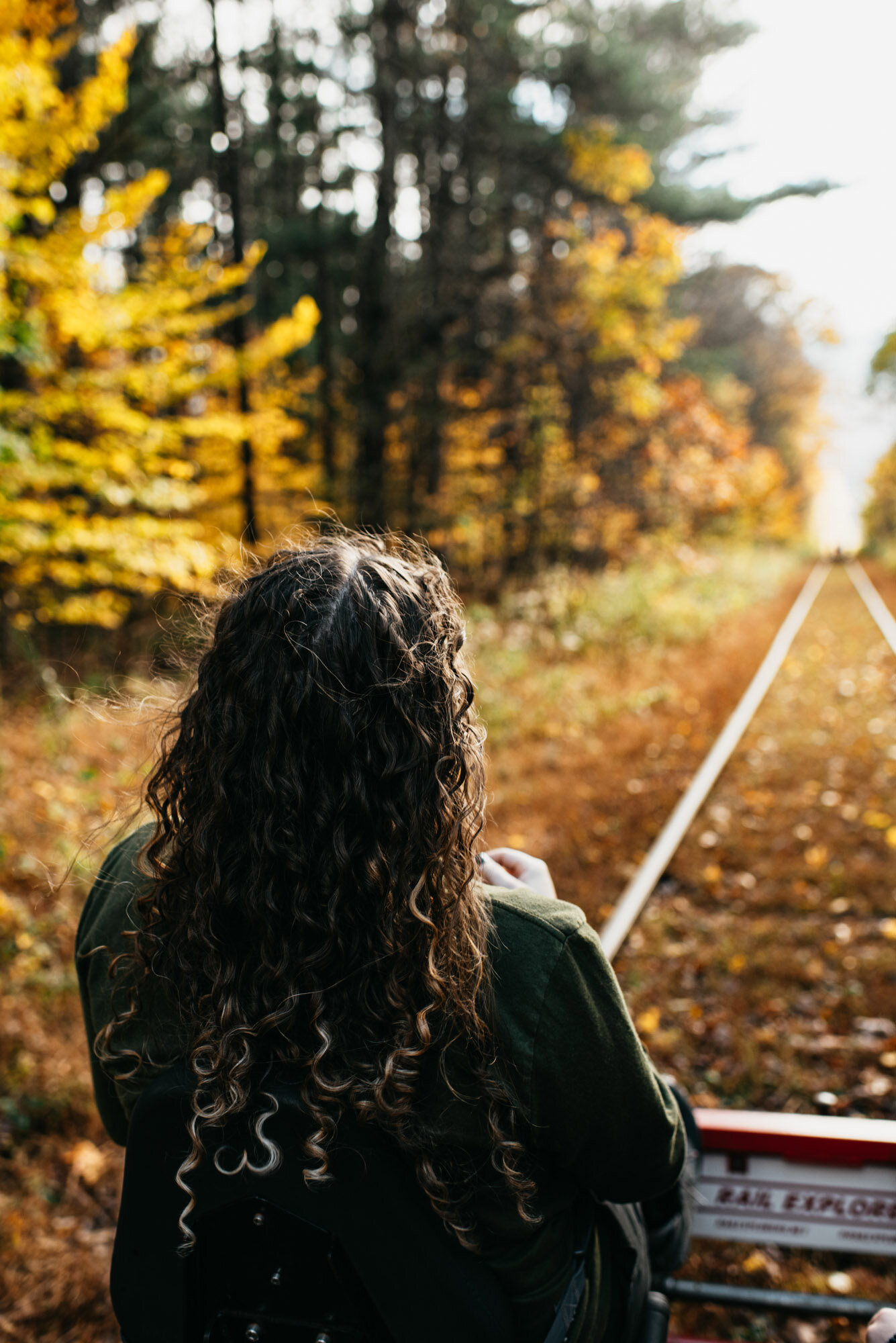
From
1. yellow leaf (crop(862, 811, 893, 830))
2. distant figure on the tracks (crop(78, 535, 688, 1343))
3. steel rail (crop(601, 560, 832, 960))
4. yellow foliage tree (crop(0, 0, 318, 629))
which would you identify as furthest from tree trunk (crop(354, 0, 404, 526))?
distant figure on the tracks (crop(78, 535, 688, 1343))

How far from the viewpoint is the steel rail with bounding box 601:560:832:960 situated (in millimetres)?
4195

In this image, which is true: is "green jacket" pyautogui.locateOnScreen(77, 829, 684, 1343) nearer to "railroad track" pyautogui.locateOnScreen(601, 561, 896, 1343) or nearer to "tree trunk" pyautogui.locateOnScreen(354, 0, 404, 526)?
"railroad track" pyautogui.locateOnScreen(601, 561, 896, 1343)

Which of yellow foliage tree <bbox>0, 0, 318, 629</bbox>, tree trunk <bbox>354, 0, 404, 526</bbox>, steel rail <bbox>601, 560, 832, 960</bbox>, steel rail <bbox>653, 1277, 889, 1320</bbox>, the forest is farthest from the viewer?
tree trunk <bbox>354, 0, 404, 526</bbox>

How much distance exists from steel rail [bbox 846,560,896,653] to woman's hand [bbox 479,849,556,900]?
407 inches

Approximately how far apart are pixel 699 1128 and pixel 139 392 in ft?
20.5

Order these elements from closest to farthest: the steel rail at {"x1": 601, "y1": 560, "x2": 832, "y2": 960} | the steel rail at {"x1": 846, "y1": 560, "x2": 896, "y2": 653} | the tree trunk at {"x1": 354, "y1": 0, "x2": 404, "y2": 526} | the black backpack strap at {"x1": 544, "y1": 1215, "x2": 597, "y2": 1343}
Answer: the black backpack strap at {"x1": 544, "y1": 1215, "x2": 597, "y2": 1343}
the steel rail at {"x1": 601, "y1": 560, "x2": 832, "y2": 960}
the tree trunk at {"x1": 354, "y1": 0, "x2": 404, "y2": 526}
the steel rail at {"x1": 846, "y1": 560, "x2": 896, "y2": 653}

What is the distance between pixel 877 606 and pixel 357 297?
36.9 feet

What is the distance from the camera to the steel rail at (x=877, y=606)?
11.8 metres

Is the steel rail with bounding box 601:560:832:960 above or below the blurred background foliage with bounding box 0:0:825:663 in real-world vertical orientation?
below

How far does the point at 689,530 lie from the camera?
22.0m

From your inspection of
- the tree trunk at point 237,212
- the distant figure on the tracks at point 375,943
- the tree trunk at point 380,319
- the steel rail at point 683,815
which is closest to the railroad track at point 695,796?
the steel rail at point 683,815

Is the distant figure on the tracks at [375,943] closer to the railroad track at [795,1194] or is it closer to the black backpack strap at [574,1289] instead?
the black backpack strap at [574,1289]

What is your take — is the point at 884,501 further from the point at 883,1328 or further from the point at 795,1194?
the point at 883,1328

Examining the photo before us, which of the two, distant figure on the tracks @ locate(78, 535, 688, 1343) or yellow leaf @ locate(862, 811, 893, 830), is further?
yellow leaf @ locate(862, 811, 893, 830)
